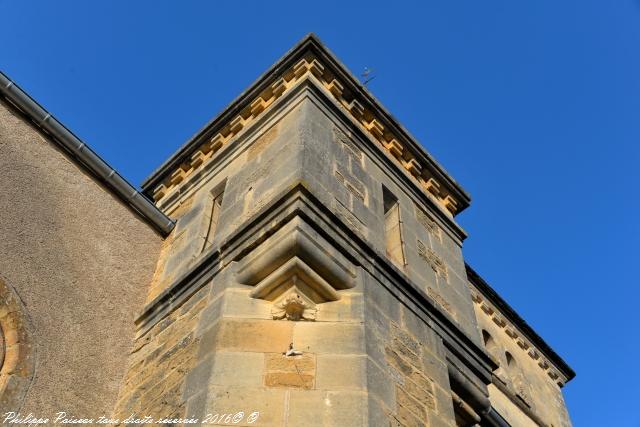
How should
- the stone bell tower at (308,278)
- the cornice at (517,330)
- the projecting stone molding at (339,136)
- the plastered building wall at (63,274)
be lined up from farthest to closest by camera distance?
the cornice at (517,330)
the projecting stone molding at (339,136)
the plastered building wall at (63,274)
the stone bell tower at (308,278)

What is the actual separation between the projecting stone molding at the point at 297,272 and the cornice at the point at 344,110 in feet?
6.81

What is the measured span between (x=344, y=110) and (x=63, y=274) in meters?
2.69

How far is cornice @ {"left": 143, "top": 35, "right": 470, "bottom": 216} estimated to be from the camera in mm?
7039

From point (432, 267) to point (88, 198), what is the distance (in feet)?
8.95

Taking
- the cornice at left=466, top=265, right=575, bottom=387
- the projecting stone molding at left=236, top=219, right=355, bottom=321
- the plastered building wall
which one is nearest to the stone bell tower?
the projecting stone molding at left=236, top=219, right=355, bottom=321

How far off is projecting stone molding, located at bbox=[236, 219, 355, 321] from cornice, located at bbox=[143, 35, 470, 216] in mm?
2076

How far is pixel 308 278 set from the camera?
501 cm

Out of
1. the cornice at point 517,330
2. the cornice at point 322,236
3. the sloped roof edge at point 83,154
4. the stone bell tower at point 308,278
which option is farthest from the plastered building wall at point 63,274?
the cornice at point 517,330

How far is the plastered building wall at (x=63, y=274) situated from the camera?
4.92 meters

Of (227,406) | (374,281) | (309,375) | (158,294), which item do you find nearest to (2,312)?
(158,294)

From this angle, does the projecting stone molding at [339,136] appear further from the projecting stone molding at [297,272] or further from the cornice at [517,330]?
the cornice at [517,330]

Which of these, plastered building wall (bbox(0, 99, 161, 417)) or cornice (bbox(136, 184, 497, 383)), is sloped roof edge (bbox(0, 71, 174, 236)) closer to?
plastered building wall (bbox(0, 99, 161, 417))

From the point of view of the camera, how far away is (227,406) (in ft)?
14.0

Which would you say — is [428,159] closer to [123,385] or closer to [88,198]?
[88,198]
